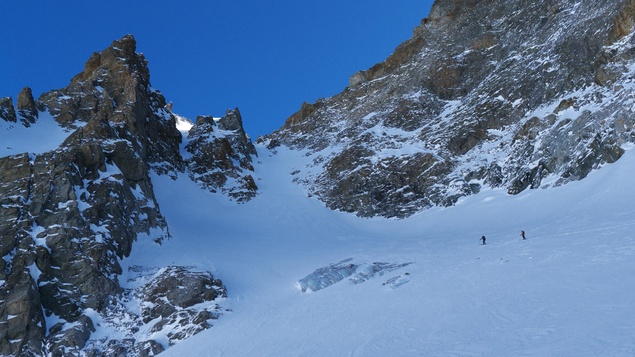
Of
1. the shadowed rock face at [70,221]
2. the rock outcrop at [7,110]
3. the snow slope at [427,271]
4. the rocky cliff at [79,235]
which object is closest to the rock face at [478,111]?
the snow slope at [427,271]

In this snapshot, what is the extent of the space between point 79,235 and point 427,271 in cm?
2953

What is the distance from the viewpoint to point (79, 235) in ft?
143

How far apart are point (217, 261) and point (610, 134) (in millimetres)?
39202

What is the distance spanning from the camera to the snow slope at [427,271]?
1831 centimetres

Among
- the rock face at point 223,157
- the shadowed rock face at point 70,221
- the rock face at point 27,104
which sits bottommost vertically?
the shadowed rock face at point 70,221

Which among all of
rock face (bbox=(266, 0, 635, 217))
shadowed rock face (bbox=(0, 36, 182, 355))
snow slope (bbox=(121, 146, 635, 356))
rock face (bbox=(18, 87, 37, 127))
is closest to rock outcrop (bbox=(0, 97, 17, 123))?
shadowed rock face (bbox=(0, 36, 182, 355))

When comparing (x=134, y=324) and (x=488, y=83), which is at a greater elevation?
(x=488, y=83)

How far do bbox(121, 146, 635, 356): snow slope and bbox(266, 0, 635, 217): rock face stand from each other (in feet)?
12.7

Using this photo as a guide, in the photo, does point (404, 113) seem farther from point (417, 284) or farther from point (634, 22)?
point (417, 284)

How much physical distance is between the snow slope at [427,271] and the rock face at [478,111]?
3.86 metres

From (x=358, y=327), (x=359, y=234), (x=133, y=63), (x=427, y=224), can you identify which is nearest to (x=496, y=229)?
(x=427, y=224)

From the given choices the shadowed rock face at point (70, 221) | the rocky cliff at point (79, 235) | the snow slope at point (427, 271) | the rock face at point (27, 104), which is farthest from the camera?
the rock face at point (27, 104)

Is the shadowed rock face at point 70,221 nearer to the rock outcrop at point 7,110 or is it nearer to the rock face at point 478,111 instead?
the rock outcrop at point 7,110

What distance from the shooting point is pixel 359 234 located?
198 ft
